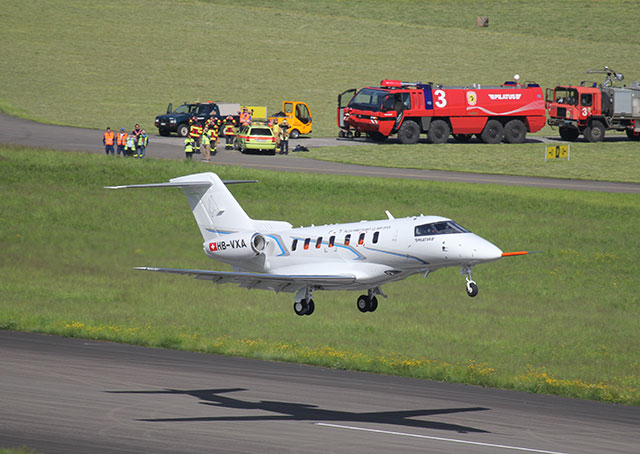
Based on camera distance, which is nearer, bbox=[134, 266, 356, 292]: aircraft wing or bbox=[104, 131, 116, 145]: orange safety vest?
bbox=[134, 266, 356, 292]: aircraft wing

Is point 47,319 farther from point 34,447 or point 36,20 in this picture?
point 36,20

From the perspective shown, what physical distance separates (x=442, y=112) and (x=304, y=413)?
181ft

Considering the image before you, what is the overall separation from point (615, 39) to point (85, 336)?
123m

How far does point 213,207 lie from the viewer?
46.1m

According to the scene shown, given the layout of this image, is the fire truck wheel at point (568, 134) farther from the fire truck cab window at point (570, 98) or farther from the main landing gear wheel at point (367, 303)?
the main landing gear wheel at point (367, 303)

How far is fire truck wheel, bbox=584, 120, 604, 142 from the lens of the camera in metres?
105

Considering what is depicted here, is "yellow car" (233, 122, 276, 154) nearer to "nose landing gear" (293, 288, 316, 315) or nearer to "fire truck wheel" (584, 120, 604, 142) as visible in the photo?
"fire truck wheel" (584, 120, 604, 142)

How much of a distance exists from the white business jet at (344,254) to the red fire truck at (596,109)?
66542 mm

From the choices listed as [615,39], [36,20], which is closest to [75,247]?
[36,20]

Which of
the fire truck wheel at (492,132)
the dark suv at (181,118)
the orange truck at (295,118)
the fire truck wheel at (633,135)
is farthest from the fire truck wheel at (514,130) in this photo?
the dark suv at (181,118)

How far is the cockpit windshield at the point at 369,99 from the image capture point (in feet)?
312

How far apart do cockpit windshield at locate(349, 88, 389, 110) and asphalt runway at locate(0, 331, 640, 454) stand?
41.7 m

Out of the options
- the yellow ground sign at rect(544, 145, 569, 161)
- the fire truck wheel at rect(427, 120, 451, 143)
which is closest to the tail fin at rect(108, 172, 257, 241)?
the fire truck wheel at rect(427, 120, 451, 143)

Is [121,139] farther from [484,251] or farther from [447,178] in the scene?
→ [484,251]
